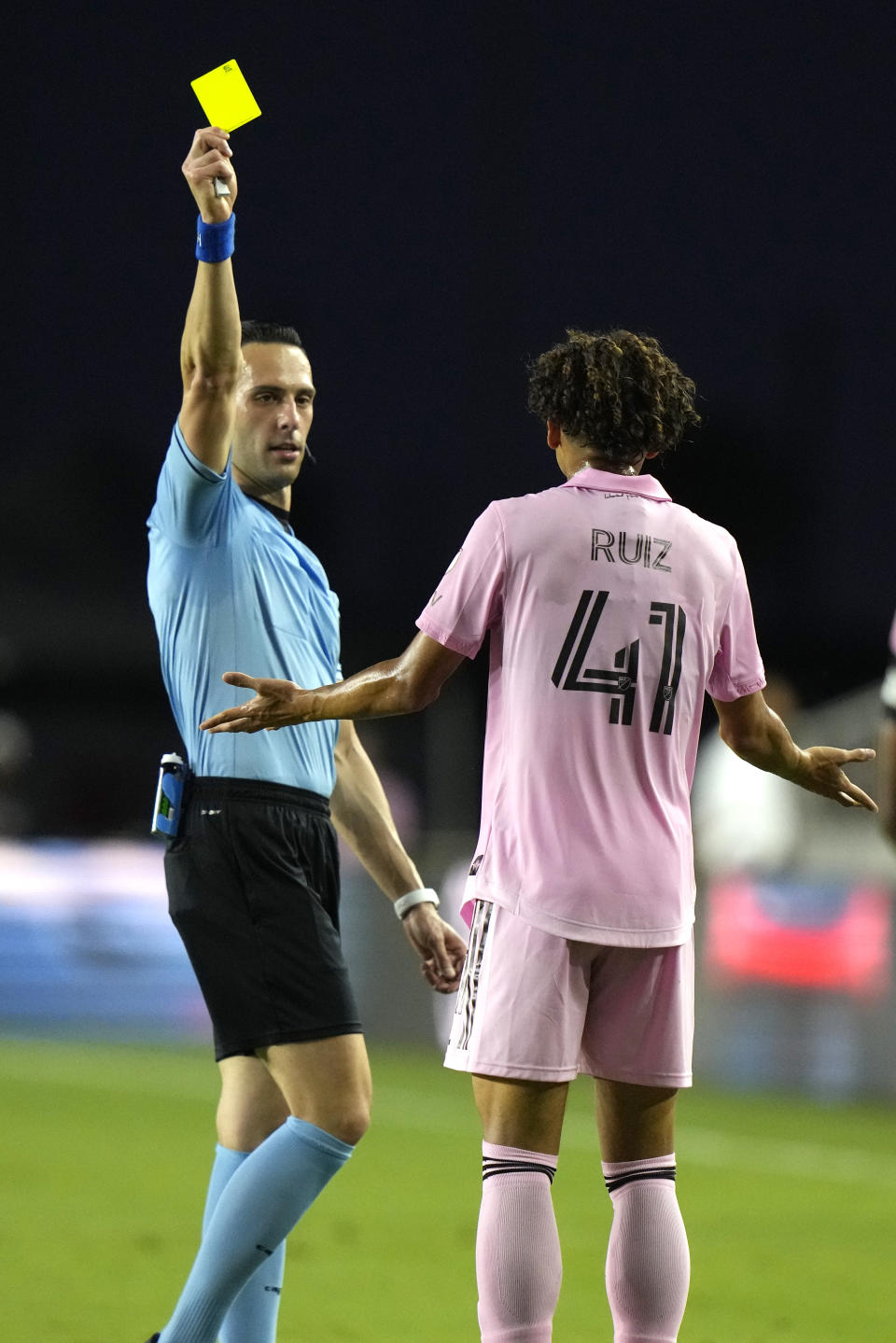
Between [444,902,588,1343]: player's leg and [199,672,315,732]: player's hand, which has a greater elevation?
[199,672,315,732]: player's hand

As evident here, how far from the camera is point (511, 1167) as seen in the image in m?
3.84

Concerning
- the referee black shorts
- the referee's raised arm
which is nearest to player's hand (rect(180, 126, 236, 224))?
the referee's raised arm

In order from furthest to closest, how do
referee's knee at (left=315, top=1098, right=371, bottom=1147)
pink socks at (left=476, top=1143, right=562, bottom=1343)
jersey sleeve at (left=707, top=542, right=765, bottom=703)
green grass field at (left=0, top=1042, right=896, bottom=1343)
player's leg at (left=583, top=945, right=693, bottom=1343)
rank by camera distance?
green grass field at (left=0, top=1042, right=896, bottom=1343), referee's knee at (left=315, top=1098, right=371, bottom=1147), jersey sleeve at (left=707, top=542, right=765, bottom=703), player's leg at (left=583, top=945, right=693, bottom=1343), pink socks at (left=476, top=1143, right=562, bottom=1343)

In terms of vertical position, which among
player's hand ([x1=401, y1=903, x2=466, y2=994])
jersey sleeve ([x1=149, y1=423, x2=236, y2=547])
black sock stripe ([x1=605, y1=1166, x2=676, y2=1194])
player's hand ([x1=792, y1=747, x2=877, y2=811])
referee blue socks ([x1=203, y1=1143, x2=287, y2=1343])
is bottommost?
referee blue socks ([x1=203, y1=1143, x2=287, y2=1343])

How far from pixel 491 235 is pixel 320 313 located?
24192mm

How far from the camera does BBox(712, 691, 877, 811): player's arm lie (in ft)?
13.6

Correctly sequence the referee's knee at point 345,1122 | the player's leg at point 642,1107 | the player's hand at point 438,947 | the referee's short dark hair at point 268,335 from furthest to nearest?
the referee's short dark hair at point 268,335, the player's hand at point 438,947, the referee's knee at point 345,1122, the player's leg at point 642,1107

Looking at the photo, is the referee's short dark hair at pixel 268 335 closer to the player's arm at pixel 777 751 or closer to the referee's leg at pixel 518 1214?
the player's arm at pixel 777 751

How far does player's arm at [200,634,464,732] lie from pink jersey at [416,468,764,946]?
5 cm

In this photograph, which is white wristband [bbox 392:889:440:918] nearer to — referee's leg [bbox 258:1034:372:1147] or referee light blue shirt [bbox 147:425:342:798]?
referee light blue shirt [bbox 147:425:342:798]

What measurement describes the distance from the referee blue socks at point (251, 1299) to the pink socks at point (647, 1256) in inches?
35.5

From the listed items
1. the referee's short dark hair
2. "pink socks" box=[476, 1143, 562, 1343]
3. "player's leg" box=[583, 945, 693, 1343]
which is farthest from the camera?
the referee's short dark hair

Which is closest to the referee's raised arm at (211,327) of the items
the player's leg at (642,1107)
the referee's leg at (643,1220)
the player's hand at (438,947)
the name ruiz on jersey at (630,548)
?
the name ruiz on jersey at (630,548)

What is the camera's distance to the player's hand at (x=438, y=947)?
473cm
